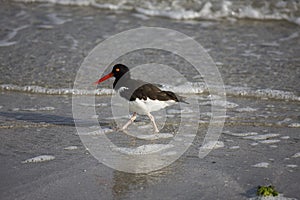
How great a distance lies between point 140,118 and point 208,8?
5.98 metres

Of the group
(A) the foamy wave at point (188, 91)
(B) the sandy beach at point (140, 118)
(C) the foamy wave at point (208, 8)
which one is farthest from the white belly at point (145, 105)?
(C) the foamy wave at point (208, 8)

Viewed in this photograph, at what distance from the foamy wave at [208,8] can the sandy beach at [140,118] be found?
27 centimetres

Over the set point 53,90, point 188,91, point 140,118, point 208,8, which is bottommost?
point 53,90

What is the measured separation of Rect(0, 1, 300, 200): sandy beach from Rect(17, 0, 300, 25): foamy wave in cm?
27

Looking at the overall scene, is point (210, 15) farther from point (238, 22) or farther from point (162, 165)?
point (162, 165)

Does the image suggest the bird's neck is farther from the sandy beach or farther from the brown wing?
the sandy beach

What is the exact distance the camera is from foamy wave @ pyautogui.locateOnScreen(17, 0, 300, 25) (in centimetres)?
1159

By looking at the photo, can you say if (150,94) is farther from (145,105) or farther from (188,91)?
(188,91)

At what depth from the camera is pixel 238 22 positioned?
1133 cm

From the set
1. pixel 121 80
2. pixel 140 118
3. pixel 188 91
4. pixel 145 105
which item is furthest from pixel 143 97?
pixel 188 91

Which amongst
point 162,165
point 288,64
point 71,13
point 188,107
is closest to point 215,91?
point 188,107

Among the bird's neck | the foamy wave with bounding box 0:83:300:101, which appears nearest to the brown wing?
the bird's neck

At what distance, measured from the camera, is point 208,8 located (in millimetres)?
12016

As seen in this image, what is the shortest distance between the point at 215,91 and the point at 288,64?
5.68ft
